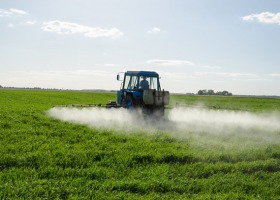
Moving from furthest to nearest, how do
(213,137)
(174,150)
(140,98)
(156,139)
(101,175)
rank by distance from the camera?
(140,98)
(213,137)
(156,139)
(174,150)
(101,175)

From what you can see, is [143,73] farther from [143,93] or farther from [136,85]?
[143,93]

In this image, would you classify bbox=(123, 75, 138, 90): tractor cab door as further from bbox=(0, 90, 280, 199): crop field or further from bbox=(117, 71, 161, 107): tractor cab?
bbox=(0, 90, 280, 199): crop field

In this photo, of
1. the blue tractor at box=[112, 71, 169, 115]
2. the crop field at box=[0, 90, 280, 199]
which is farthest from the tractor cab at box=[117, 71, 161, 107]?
the crop field at box=[0, 90, 280, 199]

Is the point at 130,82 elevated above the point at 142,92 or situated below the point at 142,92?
above

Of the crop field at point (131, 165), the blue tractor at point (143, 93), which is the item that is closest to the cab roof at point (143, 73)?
the blue tractor at point (143, 93)

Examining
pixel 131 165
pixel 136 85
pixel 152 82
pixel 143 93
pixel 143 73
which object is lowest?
pixel 131 165

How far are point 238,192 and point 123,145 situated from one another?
13.7 ft

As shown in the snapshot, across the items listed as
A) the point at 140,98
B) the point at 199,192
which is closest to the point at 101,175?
the point at 199,192

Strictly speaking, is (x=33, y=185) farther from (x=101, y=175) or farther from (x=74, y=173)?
(x=101, y=175)

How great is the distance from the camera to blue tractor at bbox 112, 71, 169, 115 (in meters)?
16.3

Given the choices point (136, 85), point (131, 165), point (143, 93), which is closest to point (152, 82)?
point (136, 85)

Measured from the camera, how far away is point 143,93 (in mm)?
16078

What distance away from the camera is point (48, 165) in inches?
295

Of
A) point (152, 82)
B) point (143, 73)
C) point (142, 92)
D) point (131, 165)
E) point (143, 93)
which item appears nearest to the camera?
point (131, 165)
